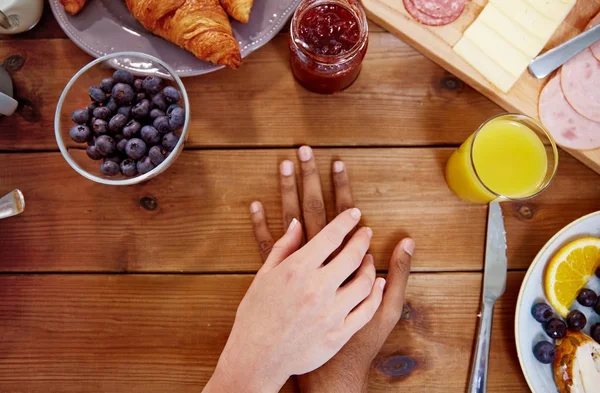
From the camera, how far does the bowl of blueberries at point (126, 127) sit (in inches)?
38.9

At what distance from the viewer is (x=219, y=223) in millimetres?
1165

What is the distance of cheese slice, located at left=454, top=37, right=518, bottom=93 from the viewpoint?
3.70 ft

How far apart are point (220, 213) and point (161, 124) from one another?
27 centimetres

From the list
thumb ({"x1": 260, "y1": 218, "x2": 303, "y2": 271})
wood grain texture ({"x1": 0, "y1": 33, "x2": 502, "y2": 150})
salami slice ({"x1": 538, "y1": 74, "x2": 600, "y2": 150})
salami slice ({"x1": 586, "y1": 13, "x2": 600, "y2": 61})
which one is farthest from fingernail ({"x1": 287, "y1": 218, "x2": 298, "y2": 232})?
salami slice ({"x1": 586, "y1": 13, "x2": 600, "y2": 61})

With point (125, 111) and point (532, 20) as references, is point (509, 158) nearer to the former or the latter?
point (532, 20)

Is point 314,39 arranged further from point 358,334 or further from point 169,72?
point 358,334

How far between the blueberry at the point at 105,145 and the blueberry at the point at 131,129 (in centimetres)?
3

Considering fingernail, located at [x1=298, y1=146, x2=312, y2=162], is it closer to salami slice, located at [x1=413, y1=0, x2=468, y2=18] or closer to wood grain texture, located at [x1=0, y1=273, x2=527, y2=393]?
wood grain texture, located at [x1=0, y1=273, x2=527, y2=393]

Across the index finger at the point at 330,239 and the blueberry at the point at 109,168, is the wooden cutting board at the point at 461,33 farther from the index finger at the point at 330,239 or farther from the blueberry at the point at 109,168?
the blueberry at the point at 109,168

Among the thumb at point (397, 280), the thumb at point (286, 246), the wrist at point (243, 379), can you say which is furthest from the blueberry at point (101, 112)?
the thumb at point (397, 280)

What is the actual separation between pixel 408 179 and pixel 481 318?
37 centimetres

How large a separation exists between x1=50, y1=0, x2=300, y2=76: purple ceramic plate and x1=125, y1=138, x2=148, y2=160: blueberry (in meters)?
0.22

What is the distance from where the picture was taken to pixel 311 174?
1.15 m

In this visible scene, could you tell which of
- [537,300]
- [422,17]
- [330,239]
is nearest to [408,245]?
[330,239]
